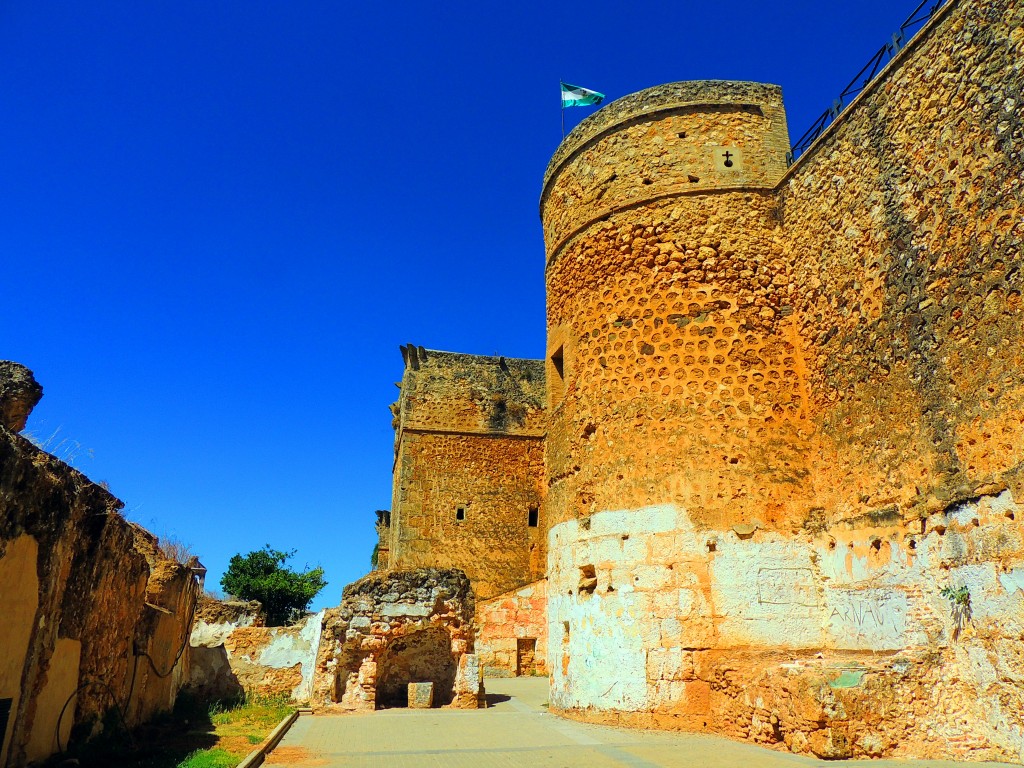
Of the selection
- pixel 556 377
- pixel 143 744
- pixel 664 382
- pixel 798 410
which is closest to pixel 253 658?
pixel 143 744

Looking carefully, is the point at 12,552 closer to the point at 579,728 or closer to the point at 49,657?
the point at 49,657

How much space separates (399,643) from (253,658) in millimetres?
3115

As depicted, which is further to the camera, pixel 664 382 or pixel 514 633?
pixel 514 633

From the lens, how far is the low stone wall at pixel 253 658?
13164mm

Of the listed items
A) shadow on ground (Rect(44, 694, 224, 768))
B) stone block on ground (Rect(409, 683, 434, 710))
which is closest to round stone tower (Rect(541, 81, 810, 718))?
stone block on ground (Rect(409, 683, 434, 710))

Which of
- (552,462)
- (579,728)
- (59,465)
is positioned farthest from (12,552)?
(552,462)

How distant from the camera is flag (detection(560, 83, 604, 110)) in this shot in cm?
1387

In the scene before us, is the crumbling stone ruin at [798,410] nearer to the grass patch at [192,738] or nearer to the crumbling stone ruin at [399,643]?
the crumbling stone ruin at [399,643]

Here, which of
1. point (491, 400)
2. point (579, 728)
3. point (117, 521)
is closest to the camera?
point (117, 521)

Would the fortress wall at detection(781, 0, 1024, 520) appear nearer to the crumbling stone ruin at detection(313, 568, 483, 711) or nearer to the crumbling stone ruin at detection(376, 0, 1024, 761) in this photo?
the crumbling stone ruin at detection(376, 0, 1024, 761)

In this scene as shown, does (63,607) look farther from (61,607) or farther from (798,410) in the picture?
(798,410)

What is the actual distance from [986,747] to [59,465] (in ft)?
27.7

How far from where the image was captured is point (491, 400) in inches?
915

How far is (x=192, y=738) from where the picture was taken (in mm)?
8703
